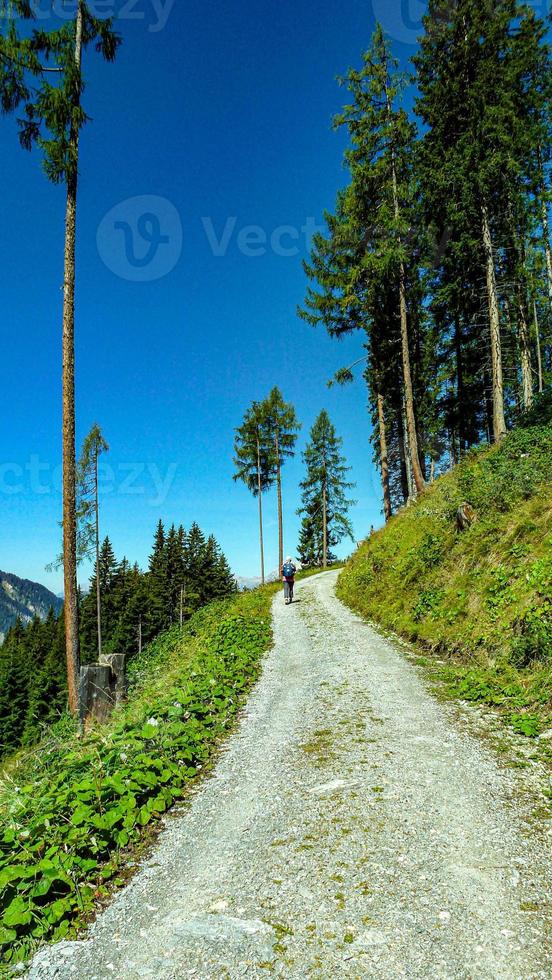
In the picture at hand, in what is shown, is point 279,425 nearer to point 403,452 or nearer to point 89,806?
point 403,452

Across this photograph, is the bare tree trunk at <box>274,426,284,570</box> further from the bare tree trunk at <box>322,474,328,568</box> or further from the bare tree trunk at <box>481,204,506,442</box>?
the bare tree trunk at <box>481,204,506,442</box>

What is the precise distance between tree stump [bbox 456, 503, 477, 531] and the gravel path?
730cm

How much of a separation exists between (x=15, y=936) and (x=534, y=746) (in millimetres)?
5212

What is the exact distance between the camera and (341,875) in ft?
10.3

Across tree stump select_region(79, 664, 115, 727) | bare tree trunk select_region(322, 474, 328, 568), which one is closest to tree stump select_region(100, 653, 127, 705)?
tree stump select_region(79, 664, 115, 727)

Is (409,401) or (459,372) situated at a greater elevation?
(459,372)

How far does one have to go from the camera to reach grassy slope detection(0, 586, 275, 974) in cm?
298

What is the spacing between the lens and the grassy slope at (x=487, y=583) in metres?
6.71

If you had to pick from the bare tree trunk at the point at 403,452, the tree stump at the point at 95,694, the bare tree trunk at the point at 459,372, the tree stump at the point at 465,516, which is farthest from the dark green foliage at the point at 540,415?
the tree stump at the point at 95,694

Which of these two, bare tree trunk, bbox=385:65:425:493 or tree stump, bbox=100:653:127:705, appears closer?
tree stump, bbox=100:653:127:705

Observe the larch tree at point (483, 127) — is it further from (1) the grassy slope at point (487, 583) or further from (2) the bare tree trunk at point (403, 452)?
(2) the bare tree trunk at point (403, 452)

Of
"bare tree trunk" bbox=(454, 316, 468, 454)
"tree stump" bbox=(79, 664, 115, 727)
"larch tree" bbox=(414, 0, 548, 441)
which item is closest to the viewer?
"tree stump" bbox=(79, 664, 115, 727)

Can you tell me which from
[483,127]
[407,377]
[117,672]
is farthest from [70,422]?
[483,127]

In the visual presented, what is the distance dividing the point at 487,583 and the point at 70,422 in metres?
9.75
